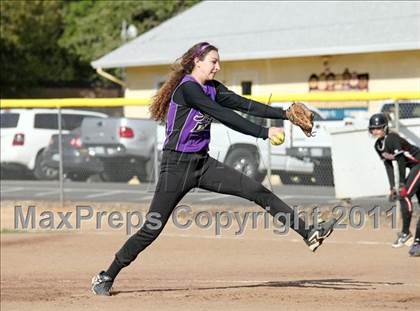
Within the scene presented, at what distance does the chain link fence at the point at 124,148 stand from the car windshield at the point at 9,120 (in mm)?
20

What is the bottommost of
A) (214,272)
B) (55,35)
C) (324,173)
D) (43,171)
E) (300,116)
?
(214,272)

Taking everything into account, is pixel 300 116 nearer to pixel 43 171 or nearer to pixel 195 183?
pixel 195 183

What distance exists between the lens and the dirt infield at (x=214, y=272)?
29.6 ft

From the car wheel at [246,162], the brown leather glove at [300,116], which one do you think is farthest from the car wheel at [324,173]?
the brown leather glove at [300,116]

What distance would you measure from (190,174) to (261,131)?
0.90m

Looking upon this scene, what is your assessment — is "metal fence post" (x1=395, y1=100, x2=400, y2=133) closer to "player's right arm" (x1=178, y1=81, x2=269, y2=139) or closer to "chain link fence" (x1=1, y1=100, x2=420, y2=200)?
"chain link fence" (x1=1, y1=100, x2=420, y2=200)

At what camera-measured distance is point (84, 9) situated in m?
44.1

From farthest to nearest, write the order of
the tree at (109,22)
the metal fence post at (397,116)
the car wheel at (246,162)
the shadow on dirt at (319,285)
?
1. the tree at (109,22)
2. the car wheel at (246,162)
3. the metal fence post at (397,116)
4. the shadow on dirt at (319,285)

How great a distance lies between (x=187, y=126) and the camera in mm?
8805

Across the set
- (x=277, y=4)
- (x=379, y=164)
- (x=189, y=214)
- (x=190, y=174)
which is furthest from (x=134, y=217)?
(x=277, y=4)

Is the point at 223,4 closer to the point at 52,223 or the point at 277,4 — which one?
the point at 277,4

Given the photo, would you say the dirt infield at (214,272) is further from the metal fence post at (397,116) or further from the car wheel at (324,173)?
the metal fence post at (397,116)

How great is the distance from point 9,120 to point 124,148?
285 centimetres

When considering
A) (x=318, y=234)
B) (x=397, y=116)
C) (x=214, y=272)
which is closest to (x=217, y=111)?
(x=318, y=234)
